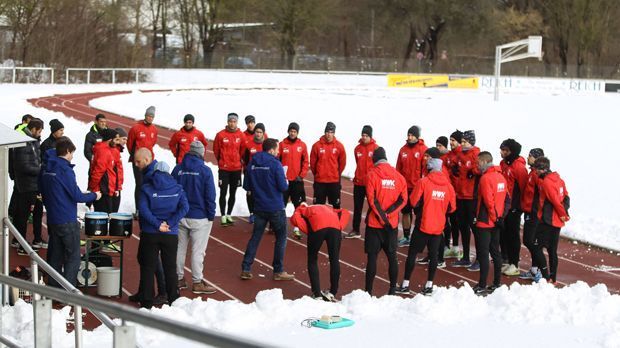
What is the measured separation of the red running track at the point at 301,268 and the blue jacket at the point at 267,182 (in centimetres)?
90

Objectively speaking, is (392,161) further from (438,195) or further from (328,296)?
(328,296)

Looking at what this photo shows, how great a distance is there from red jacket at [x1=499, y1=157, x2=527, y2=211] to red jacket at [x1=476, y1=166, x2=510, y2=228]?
969 millimetres

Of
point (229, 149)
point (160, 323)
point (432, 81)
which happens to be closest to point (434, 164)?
point (229, 149)

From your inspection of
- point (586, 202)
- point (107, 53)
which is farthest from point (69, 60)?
point (586, 202)

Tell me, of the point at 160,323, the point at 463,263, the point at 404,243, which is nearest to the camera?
the point at 160,323

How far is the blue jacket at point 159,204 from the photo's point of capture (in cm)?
971

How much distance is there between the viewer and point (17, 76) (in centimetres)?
5125

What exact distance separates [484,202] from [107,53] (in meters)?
52.5

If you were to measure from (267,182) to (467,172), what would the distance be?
8.78 feet

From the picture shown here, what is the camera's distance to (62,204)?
1008cm

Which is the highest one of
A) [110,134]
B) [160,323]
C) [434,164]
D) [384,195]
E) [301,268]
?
[110,134]

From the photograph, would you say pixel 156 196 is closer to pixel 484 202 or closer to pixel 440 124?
pixel 484 202

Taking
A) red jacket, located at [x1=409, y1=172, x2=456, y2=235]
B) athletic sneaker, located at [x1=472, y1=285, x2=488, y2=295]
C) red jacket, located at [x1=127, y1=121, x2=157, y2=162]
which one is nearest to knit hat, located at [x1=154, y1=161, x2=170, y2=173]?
red jacket, located at [x1=409, y1=172, x2=456, y2=235]

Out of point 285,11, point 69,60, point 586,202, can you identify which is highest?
point 285,11
